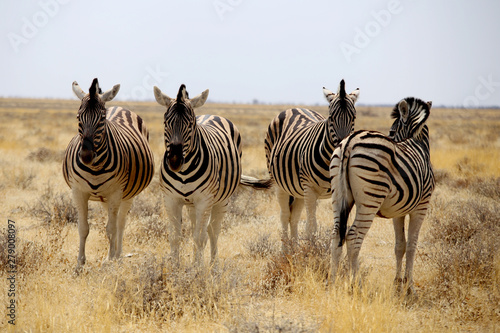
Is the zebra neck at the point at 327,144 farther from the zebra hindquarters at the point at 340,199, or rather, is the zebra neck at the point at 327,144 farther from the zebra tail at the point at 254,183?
the zebra tail at the point at 254,183

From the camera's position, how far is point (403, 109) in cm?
527

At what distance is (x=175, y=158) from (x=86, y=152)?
1.15 m

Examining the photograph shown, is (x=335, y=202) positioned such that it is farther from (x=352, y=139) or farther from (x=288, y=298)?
(x=288, y=298)

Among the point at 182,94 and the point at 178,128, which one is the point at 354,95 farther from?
the point at 178,128

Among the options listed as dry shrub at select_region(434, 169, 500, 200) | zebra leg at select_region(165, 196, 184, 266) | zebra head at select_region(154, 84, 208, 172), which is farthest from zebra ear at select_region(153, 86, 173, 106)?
dry shrub at select_region(434, 169, 500, 200)

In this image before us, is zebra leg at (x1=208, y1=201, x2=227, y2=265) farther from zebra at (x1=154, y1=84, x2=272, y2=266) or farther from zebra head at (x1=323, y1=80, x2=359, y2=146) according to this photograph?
zebra head at (x1=323, y1=80, x2=359, y2=146)

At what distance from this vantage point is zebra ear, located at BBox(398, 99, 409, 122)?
5.23 m

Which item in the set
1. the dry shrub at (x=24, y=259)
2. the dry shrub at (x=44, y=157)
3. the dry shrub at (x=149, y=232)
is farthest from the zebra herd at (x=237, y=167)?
the dry shrub at (x=44, y=157)

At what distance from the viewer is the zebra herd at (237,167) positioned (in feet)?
14.2

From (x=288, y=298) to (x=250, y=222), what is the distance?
4015 mm

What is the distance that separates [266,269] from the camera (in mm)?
5379

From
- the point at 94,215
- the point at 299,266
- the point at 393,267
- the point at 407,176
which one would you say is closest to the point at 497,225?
the point at 393,267

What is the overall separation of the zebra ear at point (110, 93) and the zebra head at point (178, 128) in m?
0.88

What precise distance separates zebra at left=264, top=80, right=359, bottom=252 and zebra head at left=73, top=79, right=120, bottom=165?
2.56m
